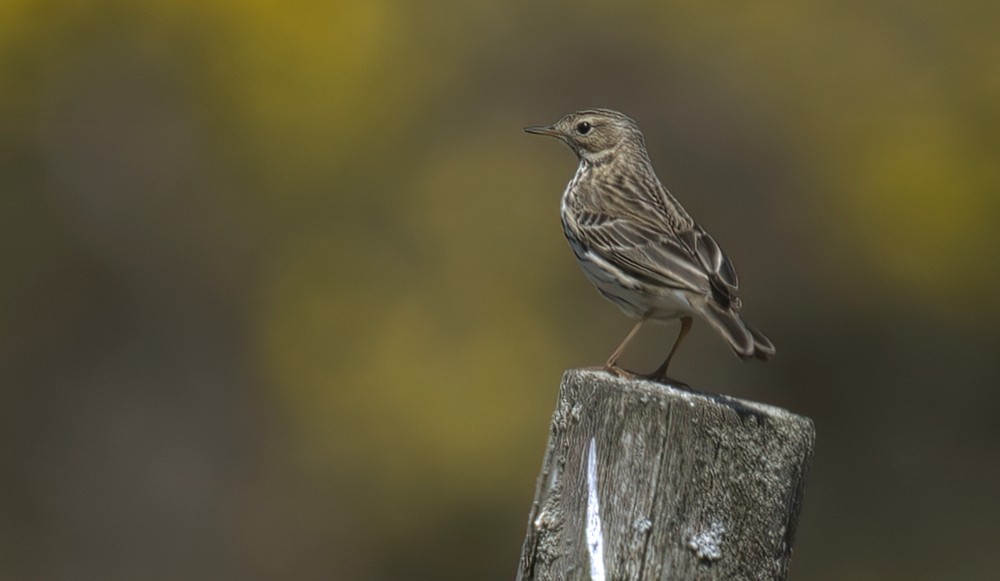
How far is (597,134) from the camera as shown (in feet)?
30.8

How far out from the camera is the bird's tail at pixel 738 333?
6344mm

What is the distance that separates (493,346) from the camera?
1936cm

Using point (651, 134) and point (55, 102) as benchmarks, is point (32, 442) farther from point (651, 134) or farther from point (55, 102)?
point (651, 134)


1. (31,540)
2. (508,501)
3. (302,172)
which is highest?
(302,172)

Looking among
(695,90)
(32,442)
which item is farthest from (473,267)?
(32,442)

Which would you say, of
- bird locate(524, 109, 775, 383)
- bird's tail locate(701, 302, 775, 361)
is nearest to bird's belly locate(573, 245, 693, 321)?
bird locate(524, 109, 775, 383)

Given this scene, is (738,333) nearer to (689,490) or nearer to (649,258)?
(649,258)

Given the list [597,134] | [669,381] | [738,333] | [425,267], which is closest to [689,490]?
[669,381]

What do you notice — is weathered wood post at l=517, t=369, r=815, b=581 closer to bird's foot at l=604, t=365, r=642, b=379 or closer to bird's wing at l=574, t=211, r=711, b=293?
bird's foot at l=604, t=365, r=642, b=379

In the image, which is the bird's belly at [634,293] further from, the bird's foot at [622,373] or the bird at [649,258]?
the bird's foot at [622,373]

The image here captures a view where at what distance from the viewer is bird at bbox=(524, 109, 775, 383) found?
6914 mm

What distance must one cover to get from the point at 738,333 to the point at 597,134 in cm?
314

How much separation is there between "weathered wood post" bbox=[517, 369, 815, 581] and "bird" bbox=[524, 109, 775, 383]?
1716 millimetres

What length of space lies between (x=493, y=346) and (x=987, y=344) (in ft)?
22.8
